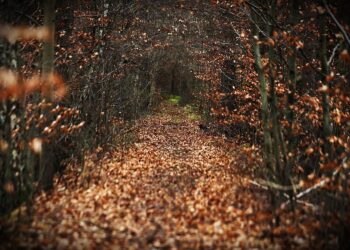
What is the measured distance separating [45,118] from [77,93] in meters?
3.14

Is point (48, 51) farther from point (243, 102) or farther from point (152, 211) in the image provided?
Result: point (243, 102)

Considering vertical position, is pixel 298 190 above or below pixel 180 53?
below

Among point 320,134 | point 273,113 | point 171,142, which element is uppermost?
point 273,113

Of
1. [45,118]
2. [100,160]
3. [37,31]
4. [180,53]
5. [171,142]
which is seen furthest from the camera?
[180,53]

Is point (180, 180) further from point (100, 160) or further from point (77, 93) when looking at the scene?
point (77, 93)

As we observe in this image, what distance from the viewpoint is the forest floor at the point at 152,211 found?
4.70 m

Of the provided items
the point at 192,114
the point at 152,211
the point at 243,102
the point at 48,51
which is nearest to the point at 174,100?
the point at 192,114

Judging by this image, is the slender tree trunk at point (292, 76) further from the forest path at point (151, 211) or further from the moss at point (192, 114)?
the moss at point (192, 114)

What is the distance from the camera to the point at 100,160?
8.41m

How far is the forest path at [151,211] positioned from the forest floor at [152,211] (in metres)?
0.01

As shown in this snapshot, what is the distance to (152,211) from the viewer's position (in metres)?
→ 5.76

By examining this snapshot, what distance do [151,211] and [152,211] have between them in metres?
0.02

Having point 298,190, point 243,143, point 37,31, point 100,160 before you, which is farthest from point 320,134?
point 37,31

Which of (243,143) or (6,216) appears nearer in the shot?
(6,216)
